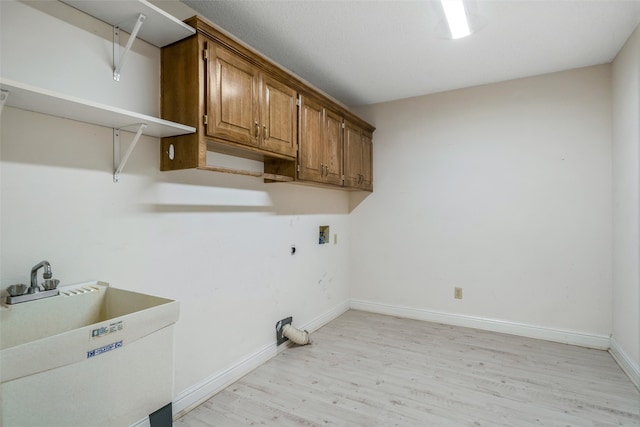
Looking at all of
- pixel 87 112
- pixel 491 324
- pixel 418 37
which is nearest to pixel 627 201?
pixel 491 324

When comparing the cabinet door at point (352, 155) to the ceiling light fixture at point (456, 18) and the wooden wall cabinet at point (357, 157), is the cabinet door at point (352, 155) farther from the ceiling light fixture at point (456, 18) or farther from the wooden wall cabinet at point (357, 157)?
the ceiling light fixture at point (456, 18)

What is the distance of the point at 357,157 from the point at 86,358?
313 centimetres

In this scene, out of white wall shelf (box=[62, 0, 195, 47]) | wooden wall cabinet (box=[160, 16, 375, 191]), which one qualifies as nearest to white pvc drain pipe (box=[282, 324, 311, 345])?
wooden wall cabinet (box=[160, 16, 375, 191])

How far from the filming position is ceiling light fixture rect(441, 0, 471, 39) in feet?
6.72

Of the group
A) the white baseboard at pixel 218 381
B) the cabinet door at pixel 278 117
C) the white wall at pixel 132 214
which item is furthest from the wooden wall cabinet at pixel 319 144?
the white baseboard at pixel 218 381

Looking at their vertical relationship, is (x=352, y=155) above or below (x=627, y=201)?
above

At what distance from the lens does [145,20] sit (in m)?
1.66

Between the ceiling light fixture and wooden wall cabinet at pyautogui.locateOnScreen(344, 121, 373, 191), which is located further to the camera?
wooden wall cabinet at pyautogui.locateOnScreen(344, 121, 373, 191)

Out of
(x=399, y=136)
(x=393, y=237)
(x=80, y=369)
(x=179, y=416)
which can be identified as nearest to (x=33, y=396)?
(x=80, y=369)

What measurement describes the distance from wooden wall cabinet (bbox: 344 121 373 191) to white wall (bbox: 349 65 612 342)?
0.16 metres

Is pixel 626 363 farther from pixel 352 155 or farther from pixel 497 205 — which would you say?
pixel 352 155

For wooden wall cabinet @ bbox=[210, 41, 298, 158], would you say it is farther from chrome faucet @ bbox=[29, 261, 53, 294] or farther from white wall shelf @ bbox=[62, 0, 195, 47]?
chrome faucet @ bbox=[29, 261, 53, 294]

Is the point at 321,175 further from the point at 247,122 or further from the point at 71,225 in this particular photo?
the point at 71,225

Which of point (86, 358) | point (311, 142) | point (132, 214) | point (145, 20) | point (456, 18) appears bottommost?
point (86, 358)
